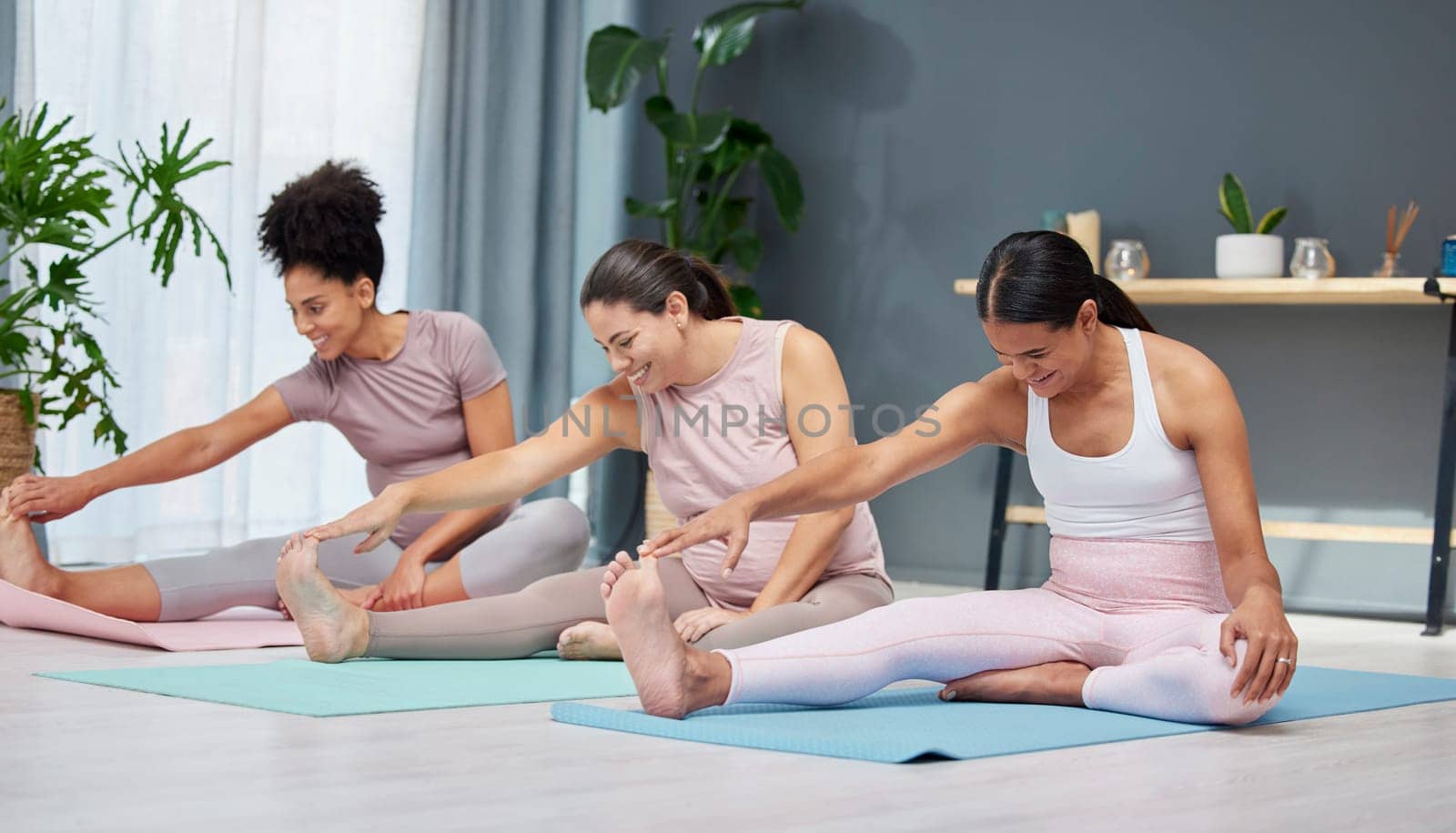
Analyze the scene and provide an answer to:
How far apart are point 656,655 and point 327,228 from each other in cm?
144

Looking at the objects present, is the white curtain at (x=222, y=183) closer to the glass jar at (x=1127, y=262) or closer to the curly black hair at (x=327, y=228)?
the curly black hair at (x=327, y=228)

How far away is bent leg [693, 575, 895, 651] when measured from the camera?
2365 mm

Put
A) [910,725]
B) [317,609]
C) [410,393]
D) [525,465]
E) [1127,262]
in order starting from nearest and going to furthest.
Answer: [910,725], [317,609], [525,465], [410,393], [1127,262]

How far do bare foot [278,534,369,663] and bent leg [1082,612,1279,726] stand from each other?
107 cm

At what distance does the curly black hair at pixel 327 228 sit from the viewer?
2979 mm

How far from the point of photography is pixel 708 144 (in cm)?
476

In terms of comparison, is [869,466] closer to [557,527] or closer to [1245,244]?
[557,527]

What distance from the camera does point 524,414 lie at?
5109 millimetres

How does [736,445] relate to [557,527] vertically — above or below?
above

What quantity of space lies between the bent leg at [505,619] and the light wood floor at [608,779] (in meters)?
0.42

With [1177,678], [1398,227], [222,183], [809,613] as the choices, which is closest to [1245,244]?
[1398,227]

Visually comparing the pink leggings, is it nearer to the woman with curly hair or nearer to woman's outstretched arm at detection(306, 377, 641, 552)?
woman's outstretched arm at detection(306, 377, 641, 552)

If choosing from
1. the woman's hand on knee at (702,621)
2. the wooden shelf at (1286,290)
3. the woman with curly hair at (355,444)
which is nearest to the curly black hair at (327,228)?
the woman with curly hair at (355,444)

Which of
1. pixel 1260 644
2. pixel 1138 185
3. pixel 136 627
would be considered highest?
pixel 1138 185
